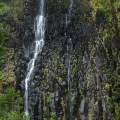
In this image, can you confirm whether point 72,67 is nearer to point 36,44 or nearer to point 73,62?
point 73,62

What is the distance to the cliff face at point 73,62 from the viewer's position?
1296 centimetres

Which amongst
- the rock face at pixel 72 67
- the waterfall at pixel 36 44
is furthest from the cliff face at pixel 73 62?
the waterfall at pixel 36 44

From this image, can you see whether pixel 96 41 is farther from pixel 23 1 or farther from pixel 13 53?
pixel 23 1

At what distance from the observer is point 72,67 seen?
1396 cm

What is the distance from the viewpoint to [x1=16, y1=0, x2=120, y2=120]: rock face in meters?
12.9

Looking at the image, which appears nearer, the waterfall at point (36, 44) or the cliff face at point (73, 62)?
the cliff face at point (73, 62)

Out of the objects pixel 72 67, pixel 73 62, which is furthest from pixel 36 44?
pixel 72 67

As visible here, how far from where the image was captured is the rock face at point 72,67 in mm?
12945

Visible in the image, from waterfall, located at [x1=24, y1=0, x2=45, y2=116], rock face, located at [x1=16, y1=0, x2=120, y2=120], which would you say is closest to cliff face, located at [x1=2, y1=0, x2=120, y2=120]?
rock face, located at [x1=16, y1=0, x2=120, y2=120]

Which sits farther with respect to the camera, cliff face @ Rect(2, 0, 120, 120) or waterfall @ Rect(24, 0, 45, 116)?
waterfall @ Rect(24, 0, 45, 116)

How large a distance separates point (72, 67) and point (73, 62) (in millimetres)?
347

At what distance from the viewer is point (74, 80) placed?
13.6m

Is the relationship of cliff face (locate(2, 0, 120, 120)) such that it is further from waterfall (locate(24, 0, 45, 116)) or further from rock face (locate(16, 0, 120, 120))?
waterfall (locate(24, 0, 45, 116))

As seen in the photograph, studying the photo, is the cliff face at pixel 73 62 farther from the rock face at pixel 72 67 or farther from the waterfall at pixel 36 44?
the waterfall at pixel 36 44
